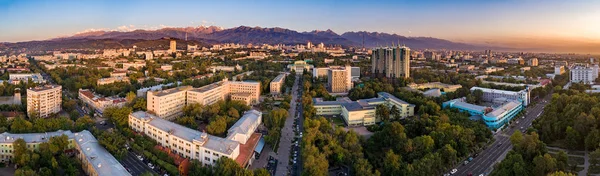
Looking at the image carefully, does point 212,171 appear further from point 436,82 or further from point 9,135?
point 436,82

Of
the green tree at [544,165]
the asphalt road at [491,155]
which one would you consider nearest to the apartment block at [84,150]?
the asphalt road at [491,155]

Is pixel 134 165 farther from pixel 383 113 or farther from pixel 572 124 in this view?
pixel 572 124

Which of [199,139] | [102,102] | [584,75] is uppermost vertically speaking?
[584,75]

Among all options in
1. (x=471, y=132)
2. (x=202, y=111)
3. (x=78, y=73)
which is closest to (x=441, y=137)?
(x=471, y=132)

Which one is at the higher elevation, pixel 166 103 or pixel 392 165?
pixel 166 103

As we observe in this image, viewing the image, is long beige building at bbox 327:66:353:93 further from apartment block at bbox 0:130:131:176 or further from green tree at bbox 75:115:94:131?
apartment block at bbox 0:130:131:176

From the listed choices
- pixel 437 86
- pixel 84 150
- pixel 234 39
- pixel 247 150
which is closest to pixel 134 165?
pixel 84 150
